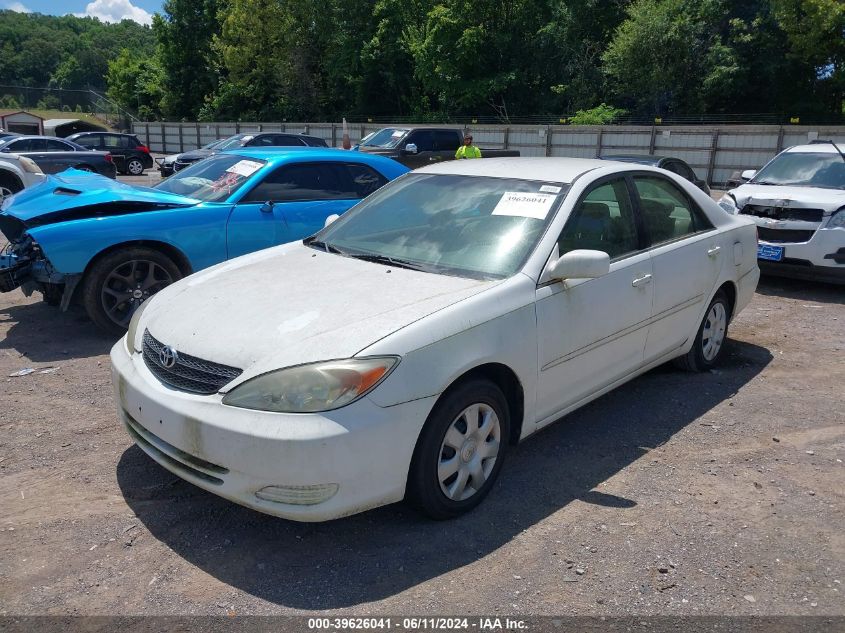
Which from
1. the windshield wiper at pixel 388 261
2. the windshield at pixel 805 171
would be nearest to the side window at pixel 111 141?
the windshield at pixel 805 171

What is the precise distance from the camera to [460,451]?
329 cm

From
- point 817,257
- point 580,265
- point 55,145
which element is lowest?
point 817,257

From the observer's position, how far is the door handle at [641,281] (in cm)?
424

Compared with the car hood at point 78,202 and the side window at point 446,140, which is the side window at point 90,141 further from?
the car hood at point 78,202

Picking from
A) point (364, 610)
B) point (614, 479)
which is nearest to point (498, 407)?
point (614, 479)

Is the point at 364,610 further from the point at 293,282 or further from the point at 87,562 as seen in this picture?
the point at 293,282

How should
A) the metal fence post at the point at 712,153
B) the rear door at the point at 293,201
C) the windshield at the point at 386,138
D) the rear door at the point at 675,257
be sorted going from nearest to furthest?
the rear door at the point at 675,257 < the rear door at the point at 293,201 < the windshield at the point at 386,138 < the metal fence post at the point at 712,153

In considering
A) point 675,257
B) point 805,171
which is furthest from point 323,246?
point 805,171

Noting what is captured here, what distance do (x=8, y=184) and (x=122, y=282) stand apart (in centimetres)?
962

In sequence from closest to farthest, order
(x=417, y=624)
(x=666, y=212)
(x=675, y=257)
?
(x=417, y=624) → (x=675, y=257) → (x=666, y=212)

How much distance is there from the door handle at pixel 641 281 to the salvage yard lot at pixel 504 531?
0.95 m

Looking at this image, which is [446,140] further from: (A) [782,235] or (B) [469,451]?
(B) [469,451]

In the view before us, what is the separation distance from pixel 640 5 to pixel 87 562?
37310 mm

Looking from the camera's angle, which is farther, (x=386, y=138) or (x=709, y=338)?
(x=386, y=138)
